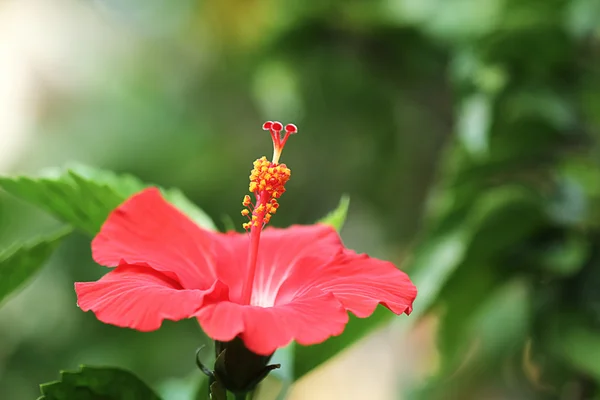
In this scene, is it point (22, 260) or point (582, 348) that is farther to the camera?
point (582, 348)

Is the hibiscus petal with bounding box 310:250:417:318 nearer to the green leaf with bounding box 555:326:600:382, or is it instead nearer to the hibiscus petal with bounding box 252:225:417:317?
the hibiscus petal with bounding box 252:225:417:317

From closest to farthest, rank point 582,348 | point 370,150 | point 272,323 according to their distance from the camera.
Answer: point 272,323 → point 582,348 → point 370,150

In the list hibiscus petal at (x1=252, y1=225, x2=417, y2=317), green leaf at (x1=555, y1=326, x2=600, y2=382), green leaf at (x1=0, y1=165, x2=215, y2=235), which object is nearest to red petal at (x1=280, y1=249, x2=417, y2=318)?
hibiscus petal at (x1=252, y1=225, x2=417, y2=317)

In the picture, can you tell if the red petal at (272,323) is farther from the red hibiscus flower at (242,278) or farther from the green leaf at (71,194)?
the green leaf at (71,194)

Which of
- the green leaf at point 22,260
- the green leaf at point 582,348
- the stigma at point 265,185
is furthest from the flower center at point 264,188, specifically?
the green leaf at point 582,348

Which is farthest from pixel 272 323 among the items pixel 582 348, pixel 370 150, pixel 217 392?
pixel 370 150

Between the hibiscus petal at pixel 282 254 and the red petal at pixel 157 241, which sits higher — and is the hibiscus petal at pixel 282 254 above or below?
below

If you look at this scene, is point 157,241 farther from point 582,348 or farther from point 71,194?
point 582,348
